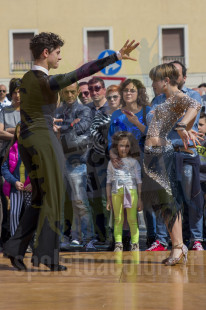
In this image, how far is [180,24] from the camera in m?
22.9

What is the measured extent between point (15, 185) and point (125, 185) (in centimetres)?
122

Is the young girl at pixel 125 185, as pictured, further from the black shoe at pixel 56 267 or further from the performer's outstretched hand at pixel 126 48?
the performer's outstretched hand at pixel 126 48

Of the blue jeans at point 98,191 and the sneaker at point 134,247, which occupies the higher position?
the blue jeans at point 98,191

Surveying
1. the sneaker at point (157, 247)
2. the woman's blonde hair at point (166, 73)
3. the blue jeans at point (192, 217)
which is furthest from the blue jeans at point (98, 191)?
the woman's blonde hair at point (166, 73)

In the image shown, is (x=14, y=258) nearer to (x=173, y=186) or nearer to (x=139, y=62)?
(x=173, y=186)

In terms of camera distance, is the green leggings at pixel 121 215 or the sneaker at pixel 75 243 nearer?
the green leggings at pixel 121 215

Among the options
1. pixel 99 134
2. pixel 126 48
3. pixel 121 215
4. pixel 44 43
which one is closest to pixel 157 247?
pixel 121 215

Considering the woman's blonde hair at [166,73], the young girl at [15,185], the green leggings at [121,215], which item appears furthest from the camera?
the young girl at [15,185]

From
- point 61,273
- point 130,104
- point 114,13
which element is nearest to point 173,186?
point 61,273

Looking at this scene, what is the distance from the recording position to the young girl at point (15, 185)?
24.1 ft

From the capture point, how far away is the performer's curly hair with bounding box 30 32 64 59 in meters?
5.36

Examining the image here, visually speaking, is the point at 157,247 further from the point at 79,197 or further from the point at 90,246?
the point at 79,197

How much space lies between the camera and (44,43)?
17.6ft

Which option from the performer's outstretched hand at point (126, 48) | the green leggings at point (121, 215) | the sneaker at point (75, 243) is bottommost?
the sneaker at point (75, 243)
